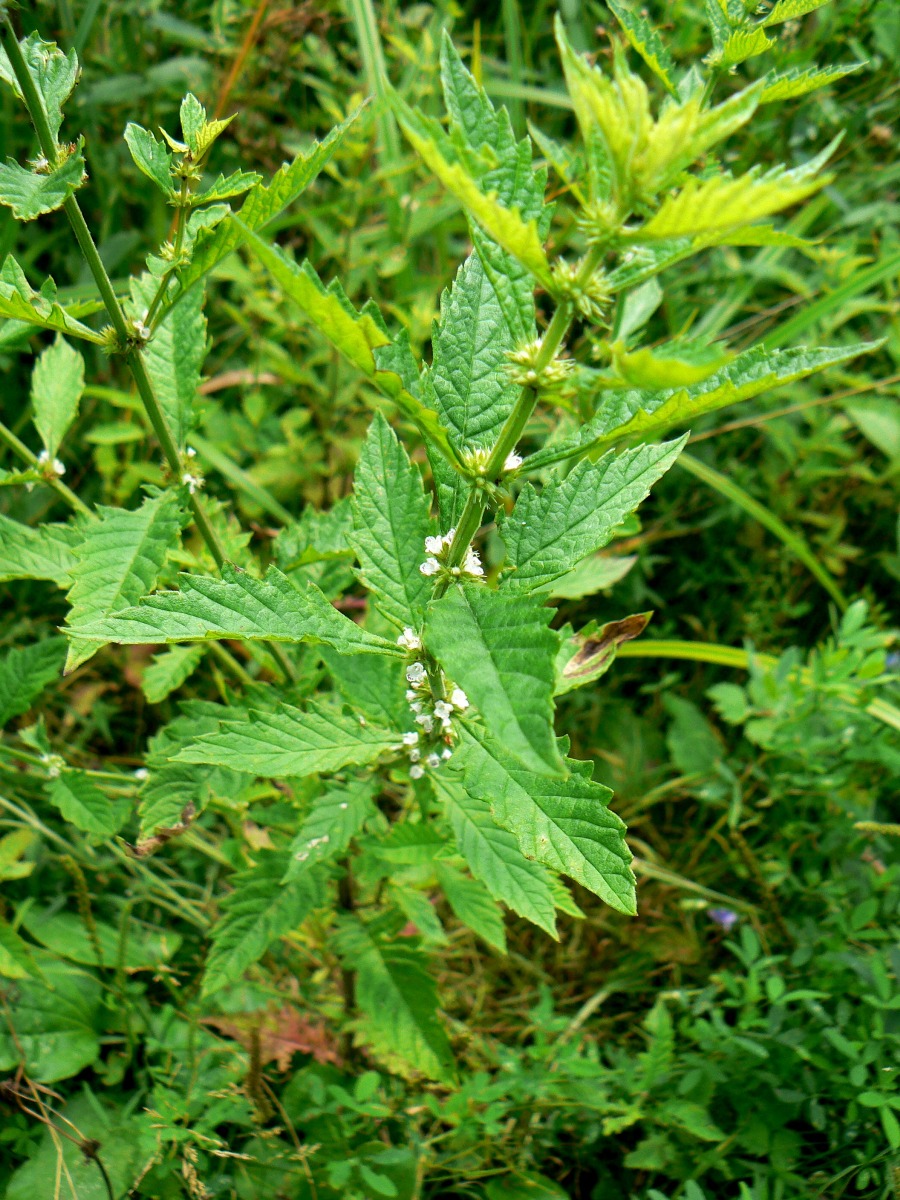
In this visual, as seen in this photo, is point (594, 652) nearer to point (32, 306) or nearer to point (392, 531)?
point (392, 531)

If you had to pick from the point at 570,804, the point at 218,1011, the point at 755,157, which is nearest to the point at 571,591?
the point at 570,804

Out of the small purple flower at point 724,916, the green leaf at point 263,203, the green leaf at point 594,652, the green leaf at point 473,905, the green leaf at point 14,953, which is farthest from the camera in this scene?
the small purple flower at point 724,916

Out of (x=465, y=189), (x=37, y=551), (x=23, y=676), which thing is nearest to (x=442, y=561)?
(x=465, y=189)

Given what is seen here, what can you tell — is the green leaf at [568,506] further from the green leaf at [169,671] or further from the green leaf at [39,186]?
the green leaf at [169,671]

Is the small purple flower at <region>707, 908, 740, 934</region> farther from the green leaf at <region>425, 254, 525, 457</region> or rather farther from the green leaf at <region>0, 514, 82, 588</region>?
the green leaf at <region>0, 514, 82, 588</region>

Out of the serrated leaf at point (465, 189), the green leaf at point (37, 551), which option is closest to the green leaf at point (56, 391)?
the green leaf at point (37, 551)

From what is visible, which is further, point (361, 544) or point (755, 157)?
point (755, 157)

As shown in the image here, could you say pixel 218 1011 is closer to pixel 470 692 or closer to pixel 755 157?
pixel 470 692

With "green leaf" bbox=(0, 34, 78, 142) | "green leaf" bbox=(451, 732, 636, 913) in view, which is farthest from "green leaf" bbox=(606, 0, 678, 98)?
"green leaf" bbox=(451, 732, 636, 913)
